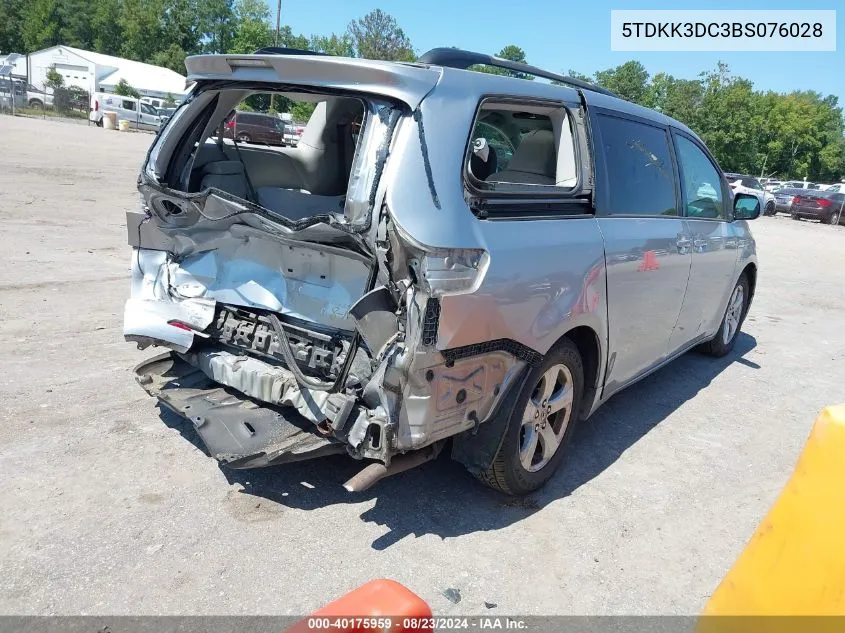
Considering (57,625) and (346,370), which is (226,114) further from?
(57,625)

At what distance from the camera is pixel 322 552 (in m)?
2.95

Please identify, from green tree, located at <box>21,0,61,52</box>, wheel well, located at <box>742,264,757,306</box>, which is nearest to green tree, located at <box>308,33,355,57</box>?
green tree, located at <box>21,0,61,52</box>

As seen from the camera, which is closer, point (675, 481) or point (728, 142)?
point (675, 481)

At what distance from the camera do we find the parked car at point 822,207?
2839 cm

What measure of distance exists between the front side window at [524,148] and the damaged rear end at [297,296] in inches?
23.1

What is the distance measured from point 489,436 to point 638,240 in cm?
159

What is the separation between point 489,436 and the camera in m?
3.20

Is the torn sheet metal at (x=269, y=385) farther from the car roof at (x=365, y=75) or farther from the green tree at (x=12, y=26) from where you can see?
the green tree at (x=12, y=26)

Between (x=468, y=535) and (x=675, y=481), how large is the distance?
148 cm

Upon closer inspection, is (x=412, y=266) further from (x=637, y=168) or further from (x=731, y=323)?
(x=731, y=323)

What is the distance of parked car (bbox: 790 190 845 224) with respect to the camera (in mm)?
28391

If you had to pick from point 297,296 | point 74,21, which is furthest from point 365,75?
point 74,21

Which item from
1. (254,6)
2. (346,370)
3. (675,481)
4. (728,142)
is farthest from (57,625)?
(254,6)

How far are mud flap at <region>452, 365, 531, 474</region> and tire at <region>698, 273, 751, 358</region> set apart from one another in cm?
361
